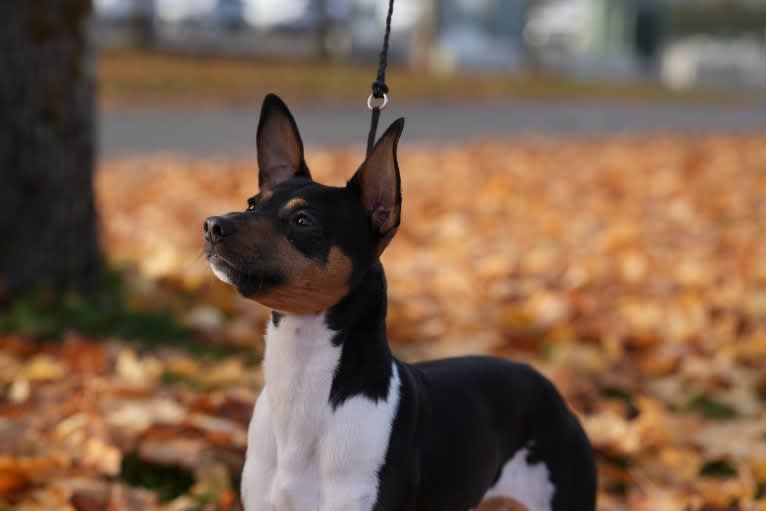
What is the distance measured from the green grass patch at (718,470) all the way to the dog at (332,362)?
1904mm

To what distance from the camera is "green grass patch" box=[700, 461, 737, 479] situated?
432 centimetres

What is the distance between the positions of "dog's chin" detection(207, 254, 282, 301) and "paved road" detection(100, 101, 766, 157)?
35.5 ft

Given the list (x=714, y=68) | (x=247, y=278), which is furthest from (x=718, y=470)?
(x=714, y=68)

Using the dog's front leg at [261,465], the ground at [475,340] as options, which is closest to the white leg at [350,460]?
the dog's front leg at [261,465]

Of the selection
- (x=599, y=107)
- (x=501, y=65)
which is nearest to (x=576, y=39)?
(x=501, y=65)

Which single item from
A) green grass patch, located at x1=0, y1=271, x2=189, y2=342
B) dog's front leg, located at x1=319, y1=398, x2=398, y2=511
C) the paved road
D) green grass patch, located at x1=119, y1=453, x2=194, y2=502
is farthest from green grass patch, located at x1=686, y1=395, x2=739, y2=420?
the paved road

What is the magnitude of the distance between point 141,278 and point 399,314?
1.56m

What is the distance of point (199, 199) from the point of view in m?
9.55

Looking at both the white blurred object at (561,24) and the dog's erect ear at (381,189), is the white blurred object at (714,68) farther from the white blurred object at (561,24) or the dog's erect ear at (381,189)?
the dog's erect ear at (381,189)

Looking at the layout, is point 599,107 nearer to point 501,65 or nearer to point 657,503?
point 501,65

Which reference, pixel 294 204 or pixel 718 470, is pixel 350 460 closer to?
pixel 294 204

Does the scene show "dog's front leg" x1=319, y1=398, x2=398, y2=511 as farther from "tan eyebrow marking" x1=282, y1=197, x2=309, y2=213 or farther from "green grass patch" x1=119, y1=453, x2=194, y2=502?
"green grass patch" x1=119, y1=453, x2=194, y2=502

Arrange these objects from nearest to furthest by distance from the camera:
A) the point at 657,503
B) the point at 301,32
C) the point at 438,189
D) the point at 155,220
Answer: the point at 657,503 → the point at 155,220 → the point at 438,189 → the point at 301,32

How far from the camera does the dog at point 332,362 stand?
249 centimetres
